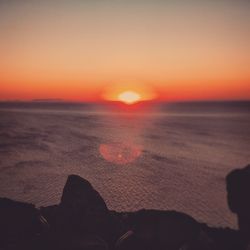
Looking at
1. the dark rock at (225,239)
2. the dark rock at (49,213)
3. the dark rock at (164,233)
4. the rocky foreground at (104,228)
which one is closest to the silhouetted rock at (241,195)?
the rocky foreground at (104,228)

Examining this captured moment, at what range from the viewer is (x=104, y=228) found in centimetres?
565

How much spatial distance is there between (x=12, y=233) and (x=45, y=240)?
2.57 ft

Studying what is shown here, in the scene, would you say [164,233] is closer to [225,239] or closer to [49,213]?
[225,239]

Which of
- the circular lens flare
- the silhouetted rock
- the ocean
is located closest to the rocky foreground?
the silhouetted rock

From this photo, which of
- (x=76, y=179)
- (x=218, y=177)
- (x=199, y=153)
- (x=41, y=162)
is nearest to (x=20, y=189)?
(x=41, y=162)

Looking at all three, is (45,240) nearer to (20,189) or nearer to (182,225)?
(182,225)

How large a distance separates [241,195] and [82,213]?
313cm

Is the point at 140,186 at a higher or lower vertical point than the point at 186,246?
lower

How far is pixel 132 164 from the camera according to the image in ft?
46.3

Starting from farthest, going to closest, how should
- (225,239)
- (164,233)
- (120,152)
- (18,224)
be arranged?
1. (120,152)
2. (225,239)
3. (18,224)
4. (164,233)

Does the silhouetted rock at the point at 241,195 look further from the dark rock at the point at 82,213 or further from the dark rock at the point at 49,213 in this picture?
the dark rock at the point at 49,213

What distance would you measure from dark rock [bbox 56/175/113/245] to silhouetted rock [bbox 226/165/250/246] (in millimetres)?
2520

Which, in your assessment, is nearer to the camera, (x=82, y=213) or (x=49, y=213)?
(x=82, y=213)

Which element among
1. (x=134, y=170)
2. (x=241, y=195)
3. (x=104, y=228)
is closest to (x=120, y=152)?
(x=134, y=170)
